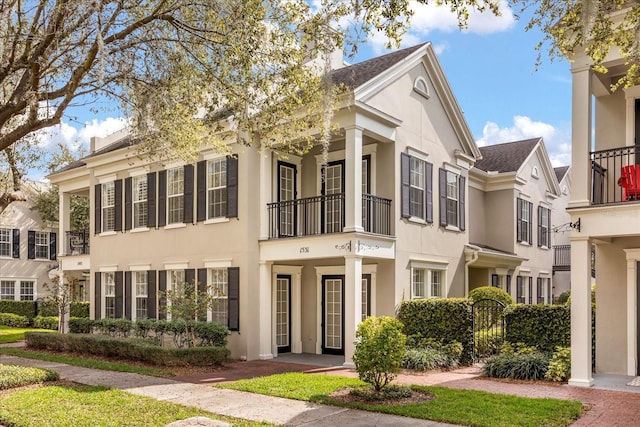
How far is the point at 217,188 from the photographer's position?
17.2 metres

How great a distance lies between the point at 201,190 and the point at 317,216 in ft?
11.5

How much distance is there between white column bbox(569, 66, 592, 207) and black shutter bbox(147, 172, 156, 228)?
498 inches

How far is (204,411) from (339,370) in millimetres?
4893

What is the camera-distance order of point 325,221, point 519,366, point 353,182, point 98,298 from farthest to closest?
point 98,298 < point 325,221 < point 353,182 < point 519,366

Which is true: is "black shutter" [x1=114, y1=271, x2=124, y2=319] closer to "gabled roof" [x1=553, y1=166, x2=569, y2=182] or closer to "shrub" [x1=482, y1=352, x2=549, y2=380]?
"shrub" [x1=482, y1=352, x2=549, y2=380]

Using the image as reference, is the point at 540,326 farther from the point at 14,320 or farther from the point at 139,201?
the point at 14,320

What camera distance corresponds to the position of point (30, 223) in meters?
34.0

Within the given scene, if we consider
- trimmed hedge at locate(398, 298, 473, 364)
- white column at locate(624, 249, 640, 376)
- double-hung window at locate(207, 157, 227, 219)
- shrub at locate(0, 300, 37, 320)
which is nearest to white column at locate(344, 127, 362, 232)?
trimmed hedge at locate(398, 298, 473, 364)

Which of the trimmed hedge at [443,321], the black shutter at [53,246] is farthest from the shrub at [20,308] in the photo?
the trimmed hedge at [443,321]

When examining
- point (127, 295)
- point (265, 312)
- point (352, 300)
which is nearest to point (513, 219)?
point (352, 300)

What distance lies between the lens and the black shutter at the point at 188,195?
58.7 feet

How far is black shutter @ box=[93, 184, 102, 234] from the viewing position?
2159cm

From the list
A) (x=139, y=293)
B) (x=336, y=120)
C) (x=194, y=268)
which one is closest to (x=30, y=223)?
(x=139, y=293)

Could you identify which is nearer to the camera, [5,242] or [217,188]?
[217,188]
